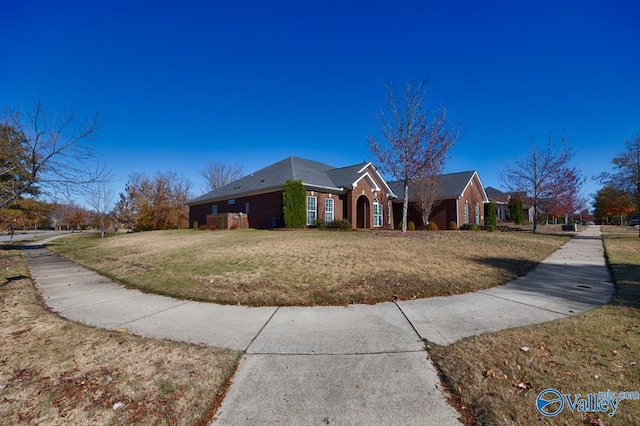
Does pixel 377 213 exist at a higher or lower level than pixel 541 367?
higher

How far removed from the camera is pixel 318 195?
2428 cm

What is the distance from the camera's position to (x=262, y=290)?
6180mm

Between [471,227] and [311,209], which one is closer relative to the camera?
[311,209]

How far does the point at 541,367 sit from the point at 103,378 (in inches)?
178

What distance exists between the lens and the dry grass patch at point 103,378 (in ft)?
7.83

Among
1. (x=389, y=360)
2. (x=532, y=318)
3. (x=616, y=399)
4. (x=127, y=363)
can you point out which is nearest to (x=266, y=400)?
(x=389, y=360)

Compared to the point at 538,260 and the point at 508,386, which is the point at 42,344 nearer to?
the point at 508,386

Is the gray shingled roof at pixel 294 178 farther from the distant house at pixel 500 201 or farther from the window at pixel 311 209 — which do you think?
the distant house at pixel 500 201

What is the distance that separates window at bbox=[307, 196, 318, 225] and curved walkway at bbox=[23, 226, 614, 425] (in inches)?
662

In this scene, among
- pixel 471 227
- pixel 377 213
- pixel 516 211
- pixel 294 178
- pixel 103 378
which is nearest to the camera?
pixel 103 378

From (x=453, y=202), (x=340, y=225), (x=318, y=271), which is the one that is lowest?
(x=318, y=271)

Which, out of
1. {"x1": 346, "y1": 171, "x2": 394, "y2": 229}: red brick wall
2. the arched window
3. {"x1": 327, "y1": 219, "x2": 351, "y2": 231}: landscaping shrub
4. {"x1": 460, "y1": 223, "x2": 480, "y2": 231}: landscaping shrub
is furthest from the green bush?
the arched window

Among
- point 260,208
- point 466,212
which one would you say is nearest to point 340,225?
point 260,208

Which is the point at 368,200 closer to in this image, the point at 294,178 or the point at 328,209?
the point at 328,209
